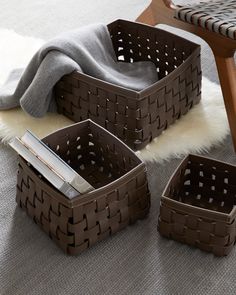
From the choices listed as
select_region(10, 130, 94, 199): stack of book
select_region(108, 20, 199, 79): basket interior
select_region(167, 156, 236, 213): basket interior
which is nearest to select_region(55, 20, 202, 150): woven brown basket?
select_region(108, 20, 199, 79): basket interior

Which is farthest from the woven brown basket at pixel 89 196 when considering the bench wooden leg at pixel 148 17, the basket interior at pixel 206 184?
the bench wooden leg at pixel 148 17

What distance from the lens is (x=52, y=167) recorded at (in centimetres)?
128

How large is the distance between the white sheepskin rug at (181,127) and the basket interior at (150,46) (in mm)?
167

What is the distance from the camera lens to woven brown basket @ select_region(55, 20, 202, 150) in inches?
61.9

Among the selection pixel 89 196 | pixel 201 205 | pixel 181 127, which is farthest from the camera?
pixel 181 127

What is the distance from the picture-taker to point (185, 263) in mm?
1331

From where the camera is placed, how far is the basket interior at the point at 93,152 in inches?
57.4

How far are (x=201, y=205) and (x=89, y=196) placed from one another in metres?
0.35

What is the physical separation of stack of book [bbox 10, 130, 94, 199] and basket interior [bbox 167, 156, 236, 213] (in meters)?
0.27

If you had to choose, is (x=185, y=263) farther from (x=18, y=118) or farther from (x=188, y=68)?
(x=18, y=118)

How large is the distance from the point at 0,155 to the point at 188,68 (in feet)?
2.06

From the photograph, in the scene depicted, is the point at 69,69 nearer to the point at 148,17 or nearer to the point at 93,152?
the point at 93,152

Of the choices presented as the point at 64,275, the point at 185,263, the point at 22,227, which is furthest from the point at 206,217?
the point at 22,227

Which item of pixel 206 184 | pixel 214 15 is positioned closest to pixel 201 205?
pixel 206 184
